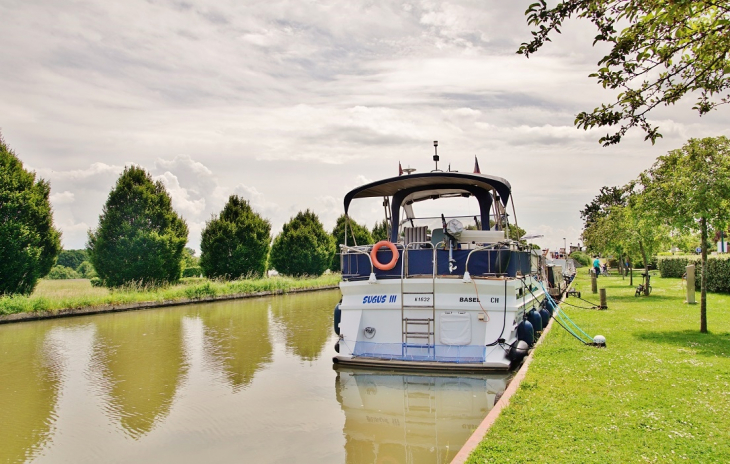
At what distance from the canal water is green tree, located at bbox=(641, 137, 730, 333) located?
241 inches

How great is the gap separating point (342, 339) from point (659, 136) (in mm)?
6814

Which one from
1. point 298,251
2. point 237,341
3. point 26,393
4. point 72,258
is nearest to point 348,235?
point 298,251

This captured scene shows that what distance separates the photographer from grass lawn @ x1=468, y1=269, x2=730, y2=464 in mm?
4832

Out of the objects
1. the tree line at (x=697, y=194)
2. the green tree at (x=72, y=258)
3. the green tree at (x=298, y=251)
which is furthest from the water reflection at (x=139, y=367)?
the green tree at (x=72, y=258)

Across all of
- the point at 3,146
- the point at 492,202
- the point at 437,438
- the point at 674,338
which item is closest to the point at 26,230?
the point at 3,146

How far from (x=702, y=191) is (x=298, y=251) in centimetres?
3065

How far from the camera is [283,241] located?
39812mm

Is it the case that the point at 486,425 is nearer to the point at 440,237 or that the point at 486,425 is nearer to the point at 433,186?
the point at 440,237

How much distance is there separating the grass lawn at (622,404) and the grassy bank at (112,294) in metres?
18.2

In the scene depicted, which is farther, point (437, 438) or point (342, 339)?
point (342, 339)

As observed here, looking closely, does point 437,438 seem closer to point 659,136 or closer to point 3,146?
point 659,136

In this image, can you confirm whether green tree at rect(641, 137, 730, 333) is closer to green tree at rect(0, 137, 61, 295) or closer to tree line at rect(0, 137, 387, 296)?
tree line at rect(0, 137, 387, 296)

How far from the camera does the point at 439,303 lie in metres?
9.62

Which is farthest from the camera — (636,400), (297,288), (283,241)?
(283,241)
